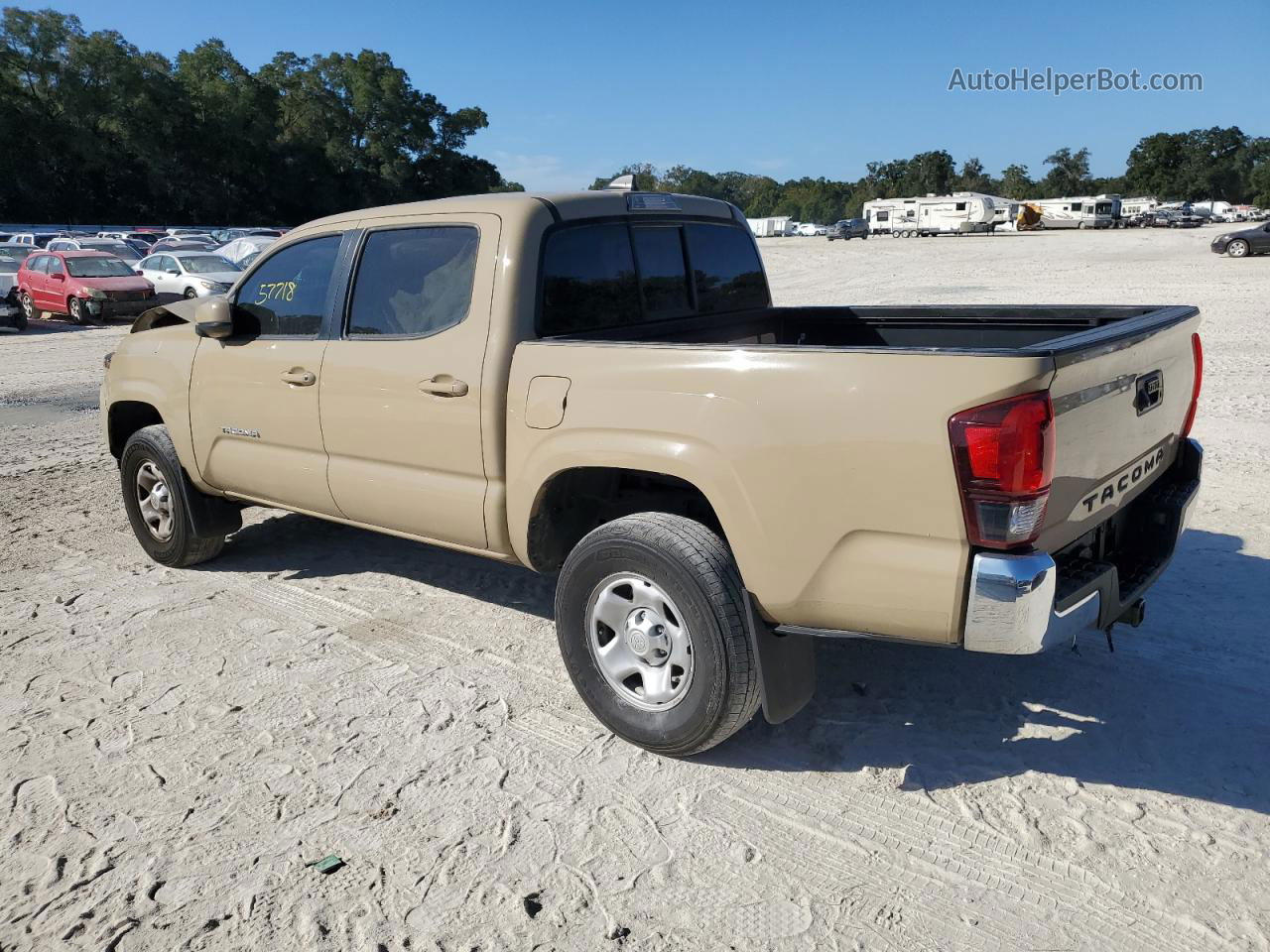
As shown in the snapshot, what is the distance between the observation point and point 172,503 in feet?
18.3

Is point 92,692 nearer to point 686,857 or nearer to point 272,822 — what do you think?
point 272,822

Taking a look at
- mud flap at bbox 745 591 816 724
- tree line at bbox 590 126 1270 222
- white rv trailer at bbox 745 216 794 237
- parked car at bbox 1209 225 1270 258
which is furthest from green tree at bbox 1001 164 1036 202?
mud flap at bbox 745 591 816 724

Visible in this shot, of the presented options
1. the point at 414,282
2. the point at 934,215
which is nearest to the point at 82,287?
the point at 414,282

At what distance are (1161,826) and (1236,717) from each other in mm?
838

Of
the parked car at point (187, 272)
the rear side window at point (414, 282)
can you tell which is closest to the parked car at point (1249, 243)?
the parked car at point (187, 272)

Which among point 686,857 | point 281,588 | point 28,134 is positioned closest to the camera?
point 686,857

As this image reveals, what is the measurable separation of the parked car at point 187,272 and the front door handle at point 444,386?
19759mm

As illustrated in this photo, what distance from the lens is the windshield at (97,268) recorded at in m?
21.3

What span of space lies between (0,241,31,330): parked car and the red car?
0.29 meters

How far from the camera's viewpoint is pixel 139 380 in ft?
18.5

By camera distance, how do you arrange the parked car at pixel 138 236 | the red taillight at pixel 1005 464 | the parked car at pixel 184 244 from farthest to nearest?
the parked car at pixel 138 236
the parked car at pixel 184 244
the red taillight at pixel 1005 464

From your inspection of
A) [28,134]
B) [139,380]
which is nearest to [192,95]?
[28,134]

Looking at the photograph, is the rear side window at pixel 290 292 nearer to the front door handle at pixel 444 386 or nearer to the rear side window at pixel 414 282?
the rear side window at pixel 414 282

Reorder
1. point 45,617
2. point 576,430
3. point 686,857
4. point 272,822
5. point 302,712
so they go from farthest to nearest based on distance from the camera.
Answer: point 45,617
point 302,712
point 576,430
point 272,822
point 686,857
